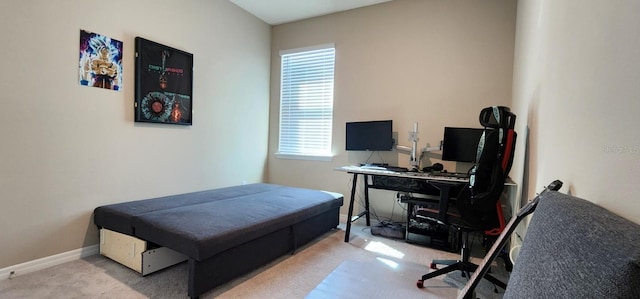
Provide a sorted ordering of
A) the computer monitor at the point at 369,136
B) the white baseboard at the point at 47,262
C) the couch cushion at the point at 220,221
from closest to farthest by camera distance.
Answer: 1. the couch cushion at the point at 220,221
2. the white baseboard at the point at 47,262
3. the computer monitor at the point at 369,136

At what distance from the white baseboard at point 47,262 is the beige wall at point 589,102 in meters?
3.43

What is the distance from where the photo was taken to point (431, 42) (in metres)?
3.47

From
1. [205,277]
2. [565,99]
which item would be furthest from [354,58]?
[205,277]

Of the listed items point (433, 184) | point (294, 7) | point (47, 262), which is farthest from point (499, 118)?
point (47, 262)

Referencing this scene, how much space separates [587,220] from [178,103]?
347 cm

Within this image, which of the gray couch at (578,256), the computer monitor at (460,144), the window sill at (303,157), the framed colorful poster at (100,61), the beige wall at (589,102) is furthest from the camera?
the window sill at (303,157)

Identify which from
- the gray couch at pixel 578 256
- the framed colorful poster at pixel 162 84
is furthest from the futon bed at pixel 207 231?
the gray couch at pixel 578 256

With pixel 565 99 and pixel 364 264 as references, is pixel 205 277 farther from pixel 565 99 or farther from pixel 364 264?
pixel 565 99

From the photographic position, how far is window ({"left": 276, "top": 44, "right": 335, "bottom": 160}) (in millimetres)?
4164

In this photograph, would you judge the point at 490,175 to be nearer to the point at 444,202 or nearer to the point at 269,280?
the point at 444,202

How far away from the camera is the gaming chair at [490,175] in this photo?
1908 mm

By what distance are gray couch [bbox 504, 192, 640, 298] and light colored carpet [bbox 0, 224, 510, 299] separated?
1482mm

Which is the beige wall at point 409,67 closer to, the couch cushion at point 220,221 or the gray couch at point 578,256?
the couch cushion at point 220,221

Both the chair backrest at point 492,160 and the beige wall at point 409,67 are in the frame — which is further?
the beige wall at point 409,67
